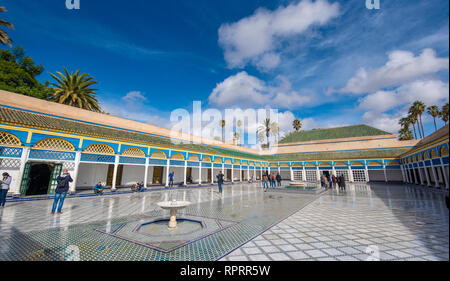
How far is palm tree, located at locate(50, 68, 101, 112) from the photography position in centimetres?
2550

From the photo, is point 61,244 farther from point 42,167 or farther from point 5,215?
point 42,167

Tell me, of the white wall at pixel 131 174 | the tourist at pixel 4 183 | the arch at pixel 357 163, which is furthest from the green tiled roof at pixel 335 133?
the tourist at pixel 4 183

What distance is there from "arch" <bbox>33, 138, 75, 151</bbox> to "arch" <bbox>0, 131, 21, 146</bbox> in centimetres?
78

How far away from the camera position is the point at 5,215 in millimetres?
6508

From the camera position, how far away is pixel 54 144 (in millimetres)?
11742

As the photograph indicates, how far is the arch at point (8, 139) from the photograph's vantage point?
10.1 metres

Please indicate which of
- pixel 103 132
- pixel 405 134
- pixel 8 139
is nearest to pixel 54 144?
pixel 8 139

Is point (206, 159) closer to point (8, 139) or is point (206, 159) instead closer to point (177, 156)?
point (177, 156)

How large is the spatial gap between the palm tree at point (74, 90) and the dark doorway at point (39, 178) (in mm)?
18824

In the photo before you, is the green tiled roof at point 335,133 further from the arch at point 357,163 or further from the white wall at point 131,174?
the white wall at point 131,174

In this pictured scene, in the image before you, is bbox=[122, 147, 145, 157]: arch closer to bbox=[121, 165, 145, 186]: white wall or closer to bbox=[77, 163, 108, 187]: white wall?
bbox=[121, 165, 145, 186]: white wall

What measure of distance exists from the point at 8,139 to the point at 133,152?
7081 millimetres

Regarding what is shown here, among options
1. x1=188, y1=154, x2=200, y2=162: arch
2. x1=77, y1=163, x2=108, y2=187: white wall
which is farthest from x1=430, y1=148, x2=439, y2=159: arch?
x1=77, y1=163, x2=108, y2=187: white wall
